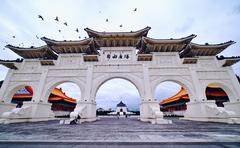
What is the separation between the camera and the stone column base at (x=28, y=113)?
31.5ft

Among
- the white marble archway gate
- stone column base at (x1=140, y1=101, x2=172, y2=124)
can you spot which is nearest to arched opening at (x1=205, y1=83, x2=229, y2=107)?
the white marble archway gate

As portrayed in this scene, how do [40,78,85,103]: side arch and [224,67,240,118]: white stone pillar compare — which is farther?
[40,78,85,103]: side arch

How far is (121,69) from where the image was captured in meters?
12.3

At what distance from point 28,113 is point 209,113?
56.1 feet

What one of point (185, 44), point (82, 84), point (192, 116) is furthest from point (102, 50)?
point (192, 116)

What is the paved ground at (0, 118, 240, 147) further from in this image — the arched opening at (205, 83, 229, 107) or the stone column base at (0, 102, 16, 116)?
the arched opening at (205, 83, 229, 107)

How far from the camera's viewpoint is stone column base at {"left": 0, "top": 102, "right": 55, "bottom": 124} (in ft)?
31.5

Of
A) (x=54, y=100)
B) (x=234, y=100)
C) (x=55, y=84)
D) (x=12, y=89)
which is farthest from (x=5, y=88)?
(x=234, y=100)

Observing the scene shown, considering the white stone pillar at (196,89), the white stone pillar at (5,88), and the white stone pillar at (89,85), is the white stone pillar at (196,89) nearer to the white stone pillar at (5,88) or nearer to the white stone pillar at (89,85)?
the white stone pillar at (89,85)

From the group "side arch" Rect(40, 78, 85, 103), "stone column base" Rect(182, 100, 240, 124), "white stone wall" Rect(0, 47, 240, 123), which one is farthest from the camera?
"side arch" Rect(40, 78, 85, 103)

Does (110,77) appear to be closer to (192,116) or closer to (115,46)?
(115,46)

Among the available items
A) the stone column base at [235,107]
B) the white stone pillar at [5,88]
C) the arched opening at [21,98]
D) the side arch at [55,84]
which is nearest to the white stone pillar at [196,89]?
the stone column base at [235,107]

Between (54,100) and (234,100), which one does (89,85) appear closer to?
(54,100)

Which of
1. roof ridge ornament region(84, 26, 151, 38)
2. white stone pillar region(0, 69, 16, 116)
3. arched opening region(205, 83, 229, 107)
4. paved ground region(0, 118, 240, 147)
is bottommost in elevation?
paved ground region(0, 118, 240, 147)
